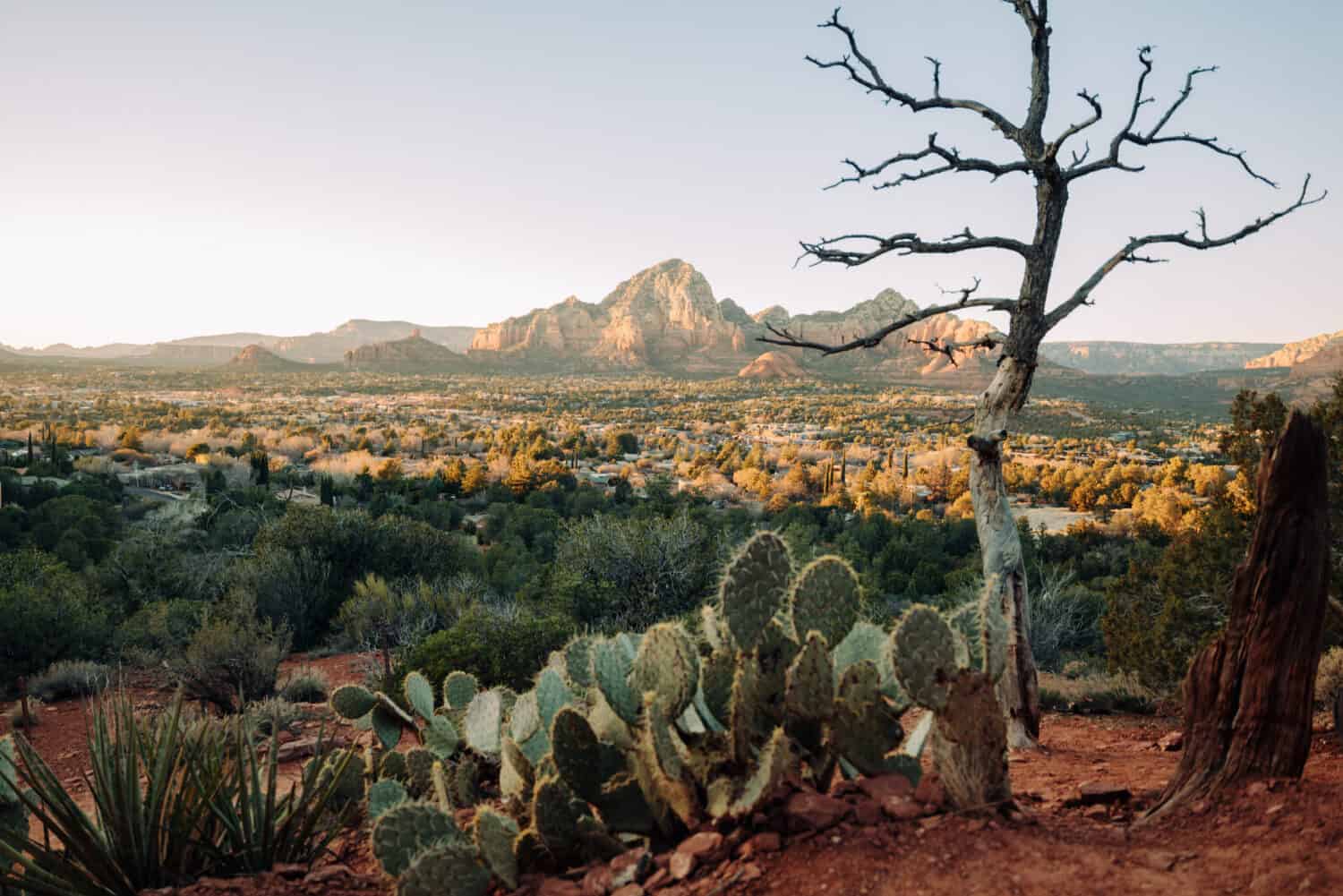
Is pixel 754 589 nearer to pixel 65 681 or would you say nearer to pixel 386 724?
pixel 386 724

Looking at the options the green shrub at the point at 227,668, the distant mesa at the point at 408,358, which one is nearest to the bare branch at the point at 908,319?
the green shrub at the point at 227,668

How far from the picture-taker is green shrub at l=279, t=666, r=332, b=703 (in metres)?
10.4

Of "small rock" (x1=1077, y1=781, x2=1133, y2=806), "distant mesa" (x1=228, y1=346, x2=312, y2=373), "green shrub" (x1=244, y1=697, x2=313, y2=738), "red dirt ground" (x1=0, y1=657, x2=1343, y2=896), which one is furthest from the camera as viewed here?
"distant mesa" (x1=228, y1=346, x2=312, y2=373)

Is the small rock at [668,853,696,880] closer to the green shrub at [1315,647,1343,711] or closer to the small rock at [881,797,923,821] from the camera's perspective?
the small rock at [881,797,923,821]

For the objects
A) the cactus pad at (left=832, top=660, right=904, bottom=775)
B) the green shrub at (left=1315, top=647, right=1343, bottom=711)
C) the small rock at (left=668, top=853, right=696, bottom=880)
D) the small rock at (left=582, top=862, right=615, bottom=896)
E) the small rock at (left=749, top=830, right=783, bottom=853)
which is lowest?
the green shrub at (left=1315, top=647, right=1343, bottom=711)

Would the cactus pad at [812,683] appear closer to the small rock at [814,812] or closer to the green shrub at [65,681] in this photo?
the small rock at [814,812]

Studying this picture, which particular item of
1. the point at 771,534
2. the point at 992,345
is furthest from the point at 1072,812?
the point at 992,345

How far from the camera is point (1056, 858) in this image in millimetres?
2549

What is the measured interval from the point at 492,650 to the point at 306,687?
264 centimetres

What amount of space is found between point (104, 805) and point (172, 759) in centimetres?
35

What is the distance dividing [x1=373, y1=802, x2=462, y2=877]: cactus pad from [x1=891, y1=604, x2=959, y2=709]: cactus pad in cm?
168

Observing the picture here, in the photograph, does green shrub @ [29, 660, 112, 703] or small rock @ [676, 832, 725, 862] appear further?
green shrub @ [29, 660, 112, 703]

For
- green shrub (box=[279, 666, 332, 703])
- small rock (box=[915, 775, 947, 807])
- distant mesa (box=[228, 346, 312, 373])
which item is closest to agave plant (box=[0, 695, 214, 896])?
small rock (box=[915, 775, 947, 807])

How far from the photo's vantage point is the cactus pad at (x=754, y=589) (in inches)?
122
